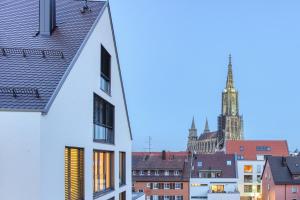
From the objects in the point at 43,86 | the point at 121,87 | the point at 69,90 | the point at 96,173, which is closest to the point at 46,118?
the point at 43,86

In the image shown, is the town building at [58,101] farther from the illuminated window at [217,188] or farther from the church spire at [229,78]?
the church spire at [229,78]

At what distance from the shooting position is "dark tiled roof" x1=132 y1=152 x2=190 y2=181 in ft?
166

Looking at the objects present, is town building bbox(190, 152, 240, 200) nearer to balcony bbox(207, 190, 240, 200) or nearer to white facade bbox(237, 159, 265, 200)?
balcony bbox(207, 190, 240, 200)

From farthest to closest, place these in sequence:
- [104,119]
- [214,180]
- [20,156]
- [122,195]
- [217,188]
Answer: [214,180], [217,188], [122,195], [104,119], [20,156]

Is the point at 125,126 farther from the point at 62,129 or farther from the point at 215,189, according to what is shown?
the point at 215,189

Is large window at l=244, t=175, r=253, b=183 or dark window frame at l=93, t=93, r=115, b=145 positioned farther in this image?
large window at l=244, t=175, r=253, b=183

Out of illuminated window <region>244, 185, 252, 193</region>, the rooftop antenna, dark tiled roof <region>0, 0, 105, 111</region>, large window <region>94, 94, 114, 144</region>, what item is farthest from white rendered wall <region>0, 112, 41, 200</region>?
illuminated window <region>244, 185, 252, 193</region>

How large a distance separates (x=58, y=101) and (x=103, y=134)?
5.49 m

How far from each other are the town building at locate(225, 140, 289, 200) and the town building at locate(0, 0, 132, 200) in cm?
4230

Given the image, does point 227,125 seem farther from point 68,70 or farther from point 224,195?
point 68,70

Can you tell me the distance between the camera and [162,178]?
50.5 meters

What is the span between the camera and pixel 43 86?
361 inches

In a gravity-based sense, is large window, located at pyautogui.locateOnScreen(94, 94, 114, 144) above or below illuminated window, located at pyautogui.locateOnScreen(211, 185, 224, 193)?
above

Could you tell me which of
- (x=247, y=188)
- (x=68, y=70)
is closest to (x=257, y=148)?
(x=247, y=188)
